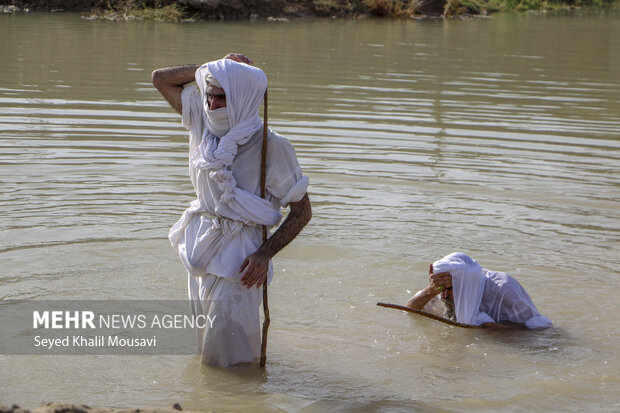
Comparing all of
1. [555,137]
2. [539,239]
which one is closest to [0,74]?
[555,137]

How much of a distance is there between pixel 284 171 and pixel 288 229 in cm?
30

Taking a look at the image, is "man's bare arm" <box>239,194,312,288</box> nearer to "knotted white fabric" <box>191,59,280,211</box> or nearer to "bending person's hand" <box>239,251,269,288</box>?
"bending person's hand" <box>239,251,269,288</box>

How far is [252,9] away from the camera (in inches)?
1022

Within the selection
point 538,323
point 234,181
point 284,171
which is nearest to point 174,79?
point 234,181

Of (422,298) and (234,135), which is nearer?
(234,135)

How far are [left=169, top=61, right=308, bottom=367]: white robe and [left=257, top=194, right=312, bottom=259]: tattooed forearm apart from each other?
2.6 inches

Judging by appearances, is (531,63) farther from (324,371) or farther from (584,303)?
(324,371)

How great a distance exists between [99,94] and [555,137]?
20.8 ft

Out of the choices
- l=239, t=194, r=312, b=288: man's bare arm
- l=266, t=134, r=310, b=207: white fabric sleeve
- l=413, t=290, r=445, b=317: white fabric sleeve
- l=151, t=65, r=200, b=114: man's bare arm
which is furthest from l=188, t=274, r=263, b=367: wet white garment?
l=413, t=290, r=445, b=317: white fabric sleeve

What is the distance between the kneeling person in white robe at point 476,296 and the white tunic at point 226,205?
5.29 feet

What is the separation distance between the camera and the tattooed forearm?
437cm

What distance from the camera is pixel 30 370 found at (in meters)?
4.81

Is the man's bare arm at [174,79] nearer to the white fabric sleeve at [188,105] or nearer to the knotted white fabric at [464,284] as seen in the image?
the white fabric sleeve at [188,105]

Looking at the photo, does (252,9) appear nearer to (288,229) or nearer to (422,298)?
(422,298)
